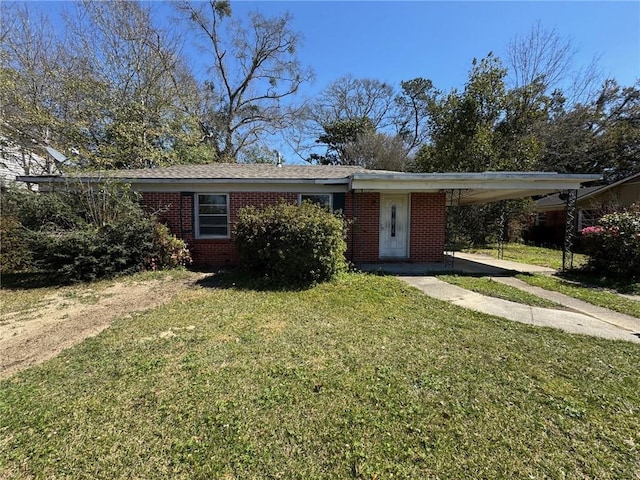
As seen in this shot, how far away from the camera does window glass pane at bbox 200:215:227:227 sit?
9.45 metres

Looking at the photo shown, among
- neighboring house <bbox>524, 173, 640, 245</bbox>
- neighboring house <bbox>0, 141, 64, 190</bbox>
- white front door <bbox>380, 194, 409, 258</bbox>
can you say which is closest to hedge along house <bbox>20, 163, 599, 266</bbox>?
white front door <bbox>380, 194, 409, 258</bbox>

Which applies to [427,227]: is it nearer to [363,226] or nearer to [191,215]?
[363,226]

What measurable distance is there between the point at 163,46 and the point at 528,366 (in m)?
20.8

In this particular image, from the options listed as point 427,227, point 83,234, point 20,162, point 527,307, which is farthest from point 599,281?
point 20,162

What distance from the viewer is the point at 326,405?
8.72 feet

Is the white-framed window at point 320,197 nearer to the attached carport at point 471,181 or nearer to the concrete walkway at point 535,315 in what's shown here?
the attached carport at point 471,181

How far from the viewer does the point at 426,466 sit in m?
2.04

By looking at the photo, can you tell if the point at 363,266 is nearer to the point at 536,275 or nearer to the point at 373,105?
the point at 536,275

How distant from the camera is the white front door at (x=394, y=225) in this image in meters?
9.77

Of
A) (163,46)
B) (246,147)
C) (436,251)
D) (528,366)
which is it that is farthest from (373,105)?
(528,366)

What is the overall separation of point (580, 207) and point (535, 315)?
17.8 meters

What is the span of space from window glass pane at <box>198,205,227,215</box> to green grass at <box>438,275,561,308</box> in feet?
21.5

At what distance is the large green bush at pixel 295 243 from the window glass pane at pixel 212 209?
2.48 meters

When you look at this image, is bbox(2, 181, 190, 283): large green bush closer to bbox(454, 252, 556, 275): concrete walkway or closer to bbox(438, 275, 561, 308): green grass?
bbox(438, 275, 561, 308): green grass
